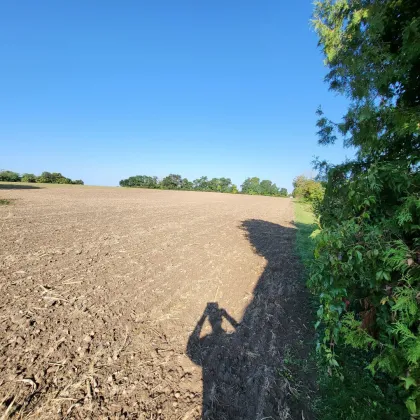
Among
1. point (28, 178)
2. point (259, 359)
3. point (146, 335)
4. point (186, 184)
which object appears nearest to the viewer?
point (259, 359)

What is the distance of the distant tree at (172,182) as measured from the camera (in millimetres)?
72250

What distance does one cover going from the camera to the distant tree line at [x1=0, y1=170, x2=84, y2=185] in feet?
123

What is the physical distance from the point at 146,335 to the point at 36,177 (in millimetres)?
55960

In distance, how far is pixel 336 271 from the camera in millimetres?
1920

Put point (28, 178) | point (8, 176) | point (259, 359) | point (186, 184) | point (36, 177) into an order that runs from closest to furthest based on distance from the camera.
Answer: point (259, 359) < point (8, 176) < point (28, 178) < point (36, 177) < point (186, 184)

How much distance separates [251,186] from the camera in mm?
89938

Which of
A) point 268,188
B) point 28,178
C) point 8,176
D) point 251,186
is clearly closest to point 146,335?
point 8,176

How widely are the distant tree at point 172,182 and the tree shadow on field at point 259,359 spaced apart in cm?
6903

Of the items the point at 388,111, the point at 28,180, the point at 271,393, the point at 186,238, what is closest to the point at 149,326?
the point at 271,393

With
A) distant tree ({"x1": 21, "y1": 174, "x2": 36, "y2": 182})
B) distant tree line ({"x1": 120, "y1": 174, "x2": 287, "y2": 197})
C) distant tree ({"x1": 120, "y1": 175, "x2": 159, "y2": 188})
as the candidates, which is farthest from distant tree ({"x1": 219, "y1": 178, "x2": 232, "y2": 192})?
distant tree ({"x1": 21, "y1": 174, "x2": 36, "y2": 182})

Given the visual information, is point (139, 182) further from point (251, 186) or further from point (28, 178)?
point (251, 186)

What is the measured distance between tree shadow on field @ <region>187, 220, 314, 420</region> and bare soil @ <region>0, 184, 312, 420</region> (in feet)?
0.04

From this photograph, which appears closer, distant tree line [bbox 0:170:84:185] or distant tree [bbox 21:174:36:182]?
distant tree line [bbox 0:170:84:185]

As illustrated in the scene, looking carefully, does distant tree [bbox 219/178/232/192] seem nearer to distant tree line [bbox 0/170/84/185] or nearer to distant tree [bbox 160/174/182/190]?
distant tree [bbox 160/174/182/190]
